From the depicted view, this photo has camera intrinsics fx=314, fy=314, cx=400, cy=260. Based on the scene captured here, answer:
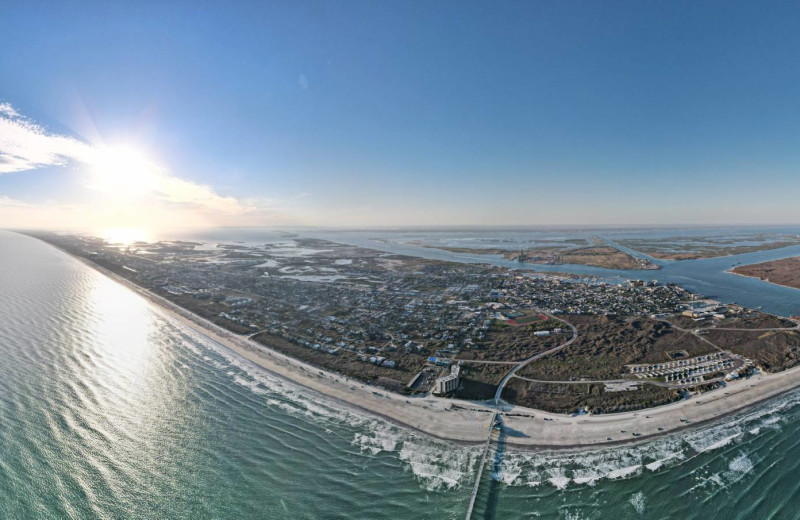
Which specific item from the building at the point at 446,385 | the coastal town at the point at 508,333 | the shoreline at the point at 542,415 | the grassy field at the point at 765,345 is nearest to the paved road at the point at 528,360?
the coastal town at the point at 508,333

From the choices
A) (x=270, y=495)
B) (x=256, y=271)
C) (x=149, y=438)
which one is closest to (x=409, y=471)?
(x=270, y=495)

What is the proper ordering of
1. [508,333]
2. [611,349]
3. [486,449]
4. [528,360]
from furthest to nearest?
[508,333], [611,349], [528,360], [486,449]

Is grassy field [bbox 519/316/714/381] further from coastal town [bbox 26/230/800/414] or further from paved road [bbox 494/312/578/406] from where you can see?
paved road [bbox 494/312/578/406]

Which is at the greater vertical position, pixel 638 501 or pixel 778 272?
pixel 778 272

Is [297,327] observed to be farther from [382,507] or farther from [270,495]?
[382,507]

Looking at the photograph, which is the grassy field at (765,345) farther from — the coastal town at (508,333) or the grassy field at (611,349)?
the grassy field at (611,349)

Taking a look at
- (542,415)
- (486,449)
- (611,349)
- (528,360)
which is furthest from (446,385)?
(611,349)

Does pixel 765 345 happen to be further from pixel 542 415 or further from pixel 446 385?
pixel 446 385
